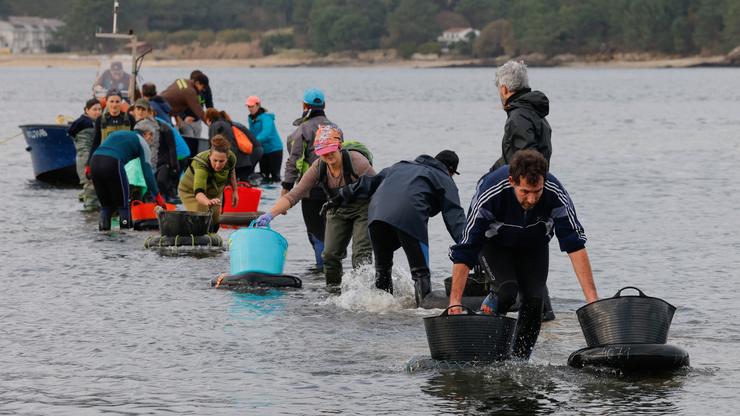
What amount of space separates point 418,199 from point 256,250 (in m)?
2.38

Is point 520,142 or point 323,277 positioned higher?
point 520,142

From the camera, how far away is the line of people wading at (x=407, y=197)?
354 inches

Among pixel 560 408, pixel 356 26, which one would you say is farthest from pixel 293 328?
pixel 356 26

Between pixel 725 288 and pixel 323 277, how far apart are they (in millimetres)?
3938

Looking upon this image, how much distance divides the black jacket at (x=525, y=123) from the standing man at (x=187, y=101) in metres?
13.0

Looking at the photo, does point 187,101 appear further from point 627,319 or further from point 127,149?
point 627,319

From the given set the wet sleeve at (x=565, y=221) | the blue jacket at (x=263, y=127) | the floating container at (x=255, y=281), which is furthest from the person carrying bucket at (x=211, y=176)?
the blue jacket at (x=263, y=127)

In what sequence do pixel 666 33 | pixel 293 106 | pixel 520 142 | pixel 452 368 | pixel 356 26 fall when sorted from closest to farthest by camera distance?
pixel 452 368 → pixel 520 142 → pixel 293 106 → pixel 666 33 → pixel 356 26

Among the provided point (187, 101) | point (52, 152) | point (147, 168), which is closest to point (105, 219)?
point (147, 168)

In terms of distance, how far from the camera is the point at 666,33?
557 feet

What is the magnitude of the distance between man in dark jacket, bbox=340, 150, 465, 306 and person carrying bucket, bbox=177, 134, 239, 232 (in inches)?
143

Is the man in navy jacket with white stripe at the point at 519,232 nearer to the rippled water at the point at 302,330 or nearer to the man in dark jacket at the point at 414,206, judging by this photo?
the rippled water at the point at 302,330

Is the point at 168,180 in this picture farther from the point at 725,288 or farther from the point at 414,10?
the point at 414,10

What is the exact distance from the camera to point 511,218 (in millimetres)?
9047
